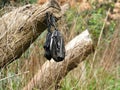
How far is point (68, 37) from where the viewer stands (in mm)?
5410

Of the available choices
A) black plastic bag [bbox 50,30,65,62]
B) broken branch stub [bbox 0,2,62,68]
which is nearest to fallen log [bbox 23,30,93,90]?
broken branch stub [bbox 0,2,62,68]

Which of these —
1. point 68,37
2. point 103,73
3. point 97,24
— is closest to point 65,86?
point 103,73

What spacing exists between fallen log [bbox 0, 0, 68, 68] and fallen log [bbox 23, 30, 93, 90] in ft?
2.34

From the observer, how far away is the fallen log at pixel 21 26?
11.2 ft

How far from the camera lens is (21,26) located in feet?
11.2

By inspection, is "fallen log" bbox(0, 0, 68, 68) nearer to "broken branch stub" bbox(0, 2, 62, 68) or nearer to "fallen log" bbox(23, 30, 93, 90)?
"broken branch stub" bbox(0, 2, 62, 68)

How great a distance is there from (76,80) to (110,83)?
2.14 feet

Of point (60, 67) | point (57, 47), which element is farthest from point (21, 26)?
point (60, 67)

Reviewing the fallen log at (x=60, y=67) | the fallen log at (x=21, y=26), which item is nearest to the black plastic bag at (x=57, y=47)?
the fallen log at (x=21, y=26)

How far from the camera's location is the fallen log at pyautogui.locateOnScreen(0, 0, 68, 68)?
342 cm

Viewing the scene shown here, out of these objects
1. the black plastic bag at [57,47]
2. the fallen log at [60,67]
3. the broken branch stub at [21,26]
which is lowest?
the fallen log at [60,67]

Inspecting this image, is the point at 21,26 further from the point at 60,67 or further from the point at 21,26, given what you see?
the point at 60,67

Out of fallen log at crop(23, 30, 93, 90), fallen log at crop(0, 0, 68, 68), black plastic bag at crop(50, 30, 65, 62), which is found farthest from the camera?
fallen log at crop(23, 30, 93, 90)

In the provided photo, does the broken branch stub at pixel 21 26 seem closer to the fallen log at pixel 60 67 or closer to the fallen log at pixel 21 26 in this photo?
the fallen log at pixel 21 26
